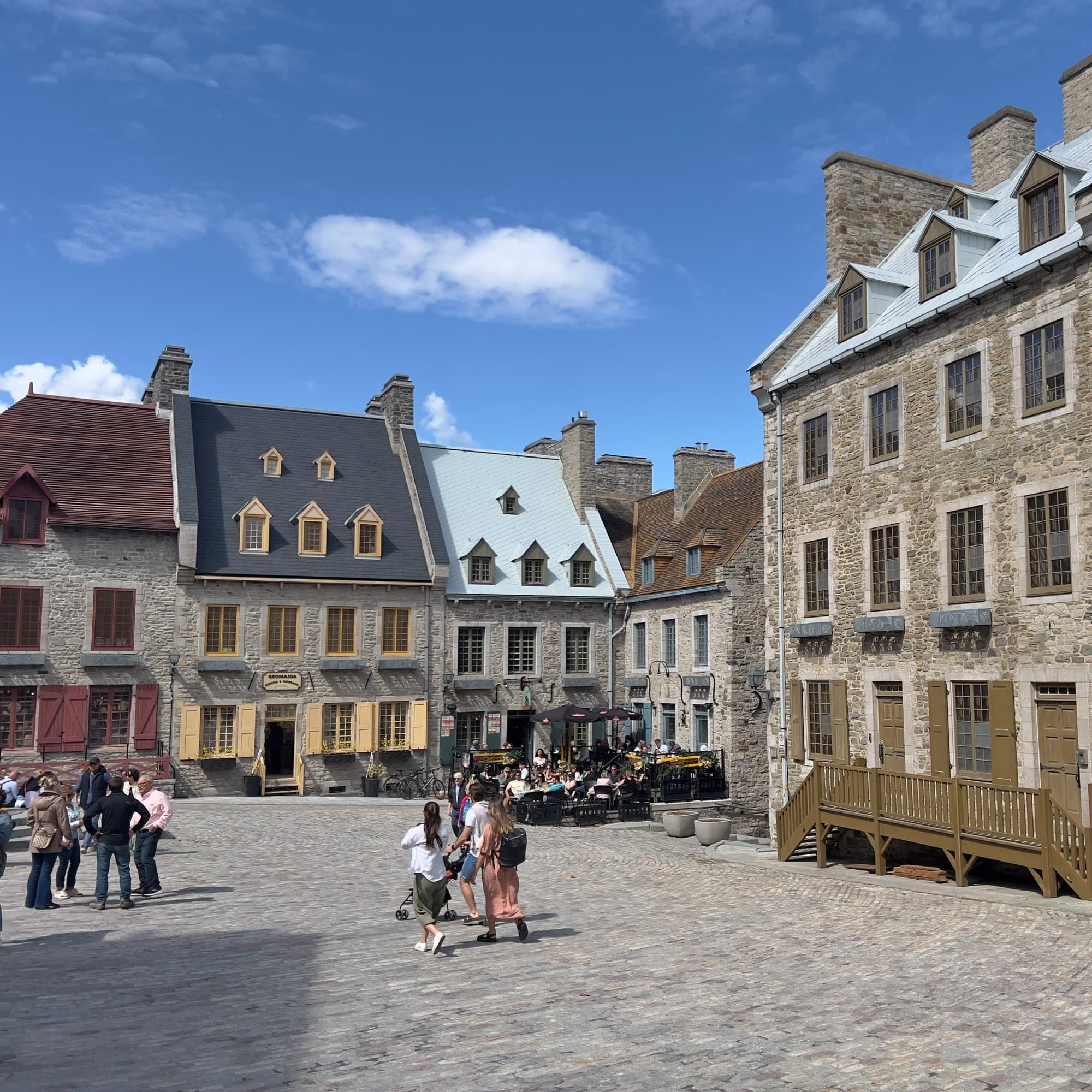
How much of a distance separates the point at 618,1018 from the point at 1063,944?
228 inches

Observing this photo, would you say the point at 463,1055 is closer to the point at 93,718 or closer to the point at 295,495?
the point at 93,718

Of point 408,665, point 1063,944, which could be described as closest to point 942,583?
point 1063,944

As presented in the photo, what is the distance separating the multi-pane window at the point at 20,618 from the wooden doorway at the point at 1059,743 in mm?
24019

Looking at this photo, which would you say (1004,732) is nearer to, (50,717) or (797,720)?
(797,720)

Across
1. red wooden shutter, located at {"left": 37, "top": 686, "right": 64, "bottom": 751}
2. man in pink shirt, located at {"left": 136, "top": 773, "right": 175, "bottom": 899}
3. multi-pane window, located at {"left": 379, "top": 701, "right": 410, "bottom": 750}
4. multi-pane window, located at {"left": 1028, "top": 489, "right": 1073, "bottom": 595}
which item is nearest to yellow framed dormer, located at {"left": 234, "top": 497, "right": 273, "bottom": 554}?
multi-pane window, located at {"left": 379, "top": 701, "right": 410, "bottom": 750}

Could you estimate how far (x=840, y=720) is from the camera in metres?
20.9

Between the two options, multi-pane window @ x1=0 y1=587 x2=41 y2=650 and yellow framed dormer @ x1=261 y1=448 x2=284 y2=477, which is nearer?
multi-pane window @ x1=0 y1=587 x2=41 y2=650

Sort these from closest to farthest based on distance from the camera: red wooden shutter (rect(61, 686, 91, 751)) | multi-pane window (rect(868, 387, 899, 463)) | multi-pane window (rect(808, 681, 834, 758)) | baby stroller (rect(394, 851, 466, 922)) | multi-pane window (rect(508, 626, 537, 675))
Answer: baby stroller (rect(394, 851, 466, 922)) < multi-pane window (rect(868, 387, 899, 463)) < multi-pane window (rect(808, 681, 834, 758)) < red wooden shutter (rect(61, 686, 91, 751)) < multi-pane window (rect(508, 626, 537, 675))

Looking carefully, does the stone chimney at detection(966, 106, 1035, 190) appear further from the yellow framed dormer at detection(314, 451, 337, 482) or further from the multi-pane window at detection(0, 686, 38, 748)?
the multi-pane window at detection(0, 686, 38, 748)

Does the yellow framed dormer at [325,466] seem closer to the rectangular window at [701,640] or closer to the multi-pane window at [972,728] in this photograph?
the rectangular window at [701,640]

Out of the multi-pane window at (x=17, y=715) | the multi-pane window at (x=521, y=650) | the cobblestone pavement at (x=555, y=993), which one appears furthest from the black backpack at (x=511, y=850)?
the multi-pane window at (x=521, y=650)

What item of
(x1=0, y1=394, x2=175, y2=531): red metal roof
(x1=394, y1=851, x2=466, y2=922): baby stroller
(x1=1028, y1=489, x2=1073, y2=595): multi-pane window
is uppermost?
(x1=0, y1=394, x2=175, y2=531): red metal roof

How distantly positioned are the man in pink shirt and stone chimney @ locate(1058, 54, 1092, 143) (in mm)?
19970

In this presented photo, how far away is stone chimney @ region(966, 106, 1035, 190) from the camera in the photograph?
22.5 m
